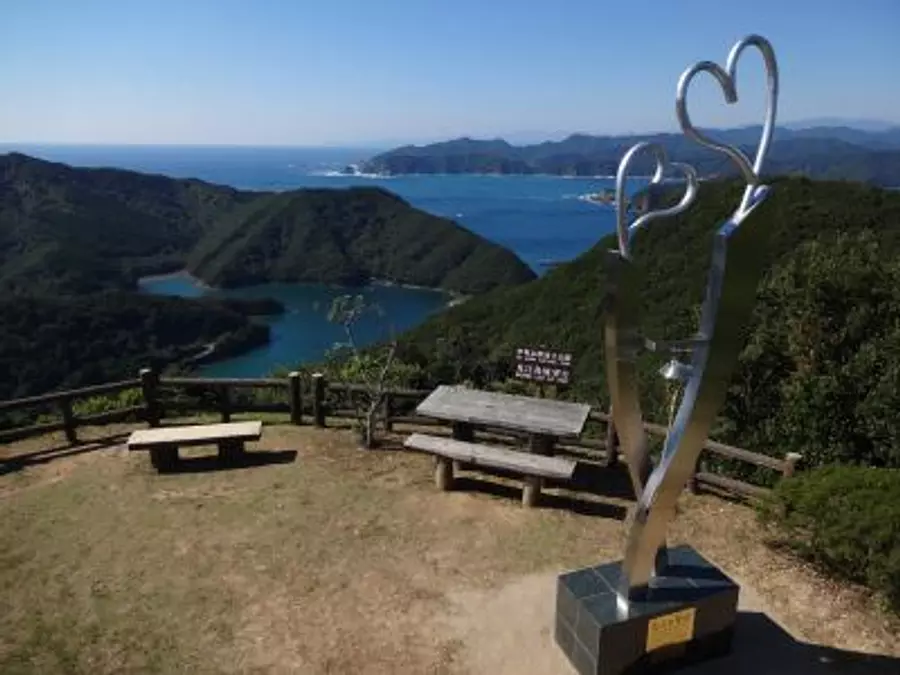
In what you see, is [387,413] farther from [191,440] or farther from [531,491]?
[531,491]

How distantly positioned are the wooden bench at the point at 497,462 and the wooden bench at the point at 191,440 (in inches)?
80.7

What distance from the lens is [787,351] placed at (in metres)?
11.1

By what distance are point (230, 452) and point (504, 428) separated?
317 centimetres

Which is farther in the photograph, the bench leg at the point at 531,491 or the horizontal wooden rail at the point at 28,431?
the horizontal wooden rail at the point at 28,431

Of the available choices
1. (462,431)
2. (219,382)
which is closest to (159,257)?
(219,382)

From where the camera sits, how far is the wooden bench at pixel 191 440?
8.29 m

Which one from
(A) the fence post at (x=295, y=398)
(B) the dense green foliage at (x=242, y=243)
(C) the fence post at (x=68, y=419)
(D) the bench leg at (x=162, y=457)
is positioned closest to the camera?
(D) the bench leg at (x=162, y=457)

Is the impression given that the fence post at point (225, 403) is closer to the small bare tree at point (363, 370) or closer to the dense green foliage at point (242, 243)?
the small bare tree at point (363, 370)

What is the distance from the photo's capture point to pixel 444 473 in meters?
7.95

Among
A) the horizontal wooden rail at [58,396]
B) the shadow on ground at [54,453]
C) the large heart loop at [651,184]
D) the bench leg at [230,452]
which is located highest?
the large heart loop at [651,184]

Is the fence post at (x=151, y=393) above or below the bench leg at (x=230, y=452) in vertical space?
above

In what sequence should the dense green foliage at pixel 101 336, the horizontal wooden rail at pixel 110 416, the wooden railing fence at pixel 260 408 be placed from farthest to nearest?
the dense green foliage at pixel 101 336 → the horizontal wooden rail at pixel 110 416 → the wooden railing fence at pixel 260 408

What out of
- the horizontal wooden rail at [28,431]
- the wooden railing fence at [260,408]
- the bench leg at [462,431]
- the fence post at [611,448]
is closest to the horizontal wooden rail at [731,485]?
the wooden railing fence at [260,408]

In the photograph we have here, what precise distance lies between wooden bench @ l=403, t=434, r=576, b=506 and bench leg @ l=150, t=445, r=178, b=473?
8.82ft
